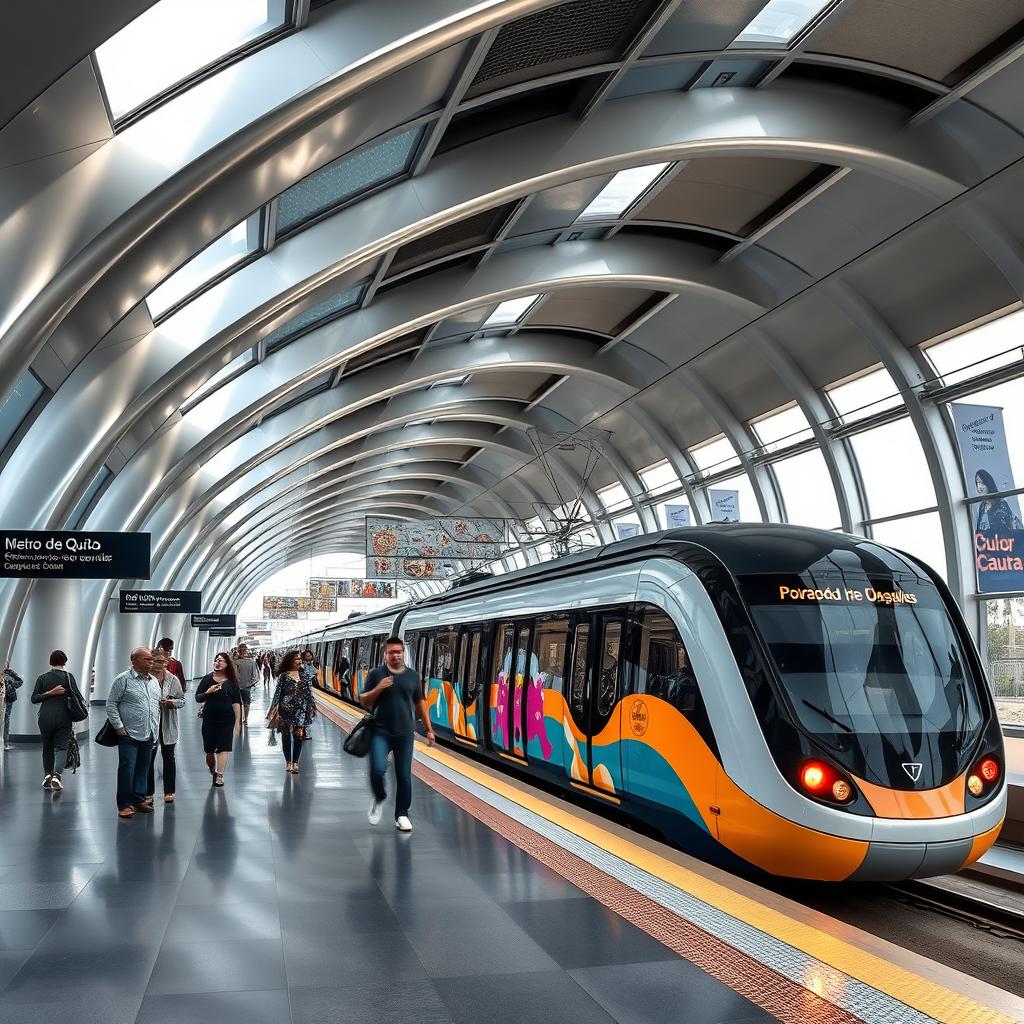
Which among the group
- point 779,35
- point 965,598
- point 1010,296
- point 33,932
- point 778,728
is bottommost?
point 33,932

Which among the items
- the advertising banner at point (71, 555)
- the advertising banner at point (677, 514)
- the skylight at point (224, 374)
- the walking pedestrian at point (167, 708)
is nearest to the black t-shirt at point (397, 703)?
the walking pedestrian at point (167, 708)

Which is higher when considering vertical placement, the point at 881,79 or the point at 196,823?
the point at 881,79

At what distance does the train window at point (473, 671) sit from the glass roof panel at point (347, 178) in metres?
6.56

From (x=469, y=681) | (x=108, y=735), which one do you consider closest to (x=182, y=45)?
(x=108, y=735)

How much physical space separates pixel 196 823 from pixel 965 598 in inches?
582

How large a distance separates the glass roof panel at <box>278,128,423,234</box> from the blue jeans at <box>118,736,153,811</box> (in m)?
6.84

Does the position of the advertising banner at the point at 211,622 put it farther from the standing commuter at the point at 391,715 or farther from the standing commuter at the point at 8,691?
the standing commuter at the point at 391,715

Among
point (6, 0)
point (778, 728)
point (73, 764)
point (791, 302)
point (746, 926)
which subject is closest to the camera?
point (746, 926)

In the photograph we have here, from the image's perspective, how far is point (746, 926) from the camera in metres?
5.43

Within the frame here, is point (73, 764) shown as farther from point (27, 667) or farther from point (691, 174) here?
point (691, 174)

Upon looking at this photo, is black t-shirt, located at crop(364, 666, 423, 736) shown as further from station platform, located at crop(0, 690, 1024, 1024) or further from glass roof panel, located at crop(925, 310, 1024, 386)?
glass roof panel, located at crop(925, 310, 1024, 386)

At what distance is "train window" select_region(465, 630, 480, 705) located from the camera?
1555 centimetres

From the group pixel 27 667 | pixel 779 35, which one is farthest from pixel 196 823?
pixel 779 35

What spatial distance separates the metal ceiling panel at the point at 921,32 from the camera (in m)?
12.8
